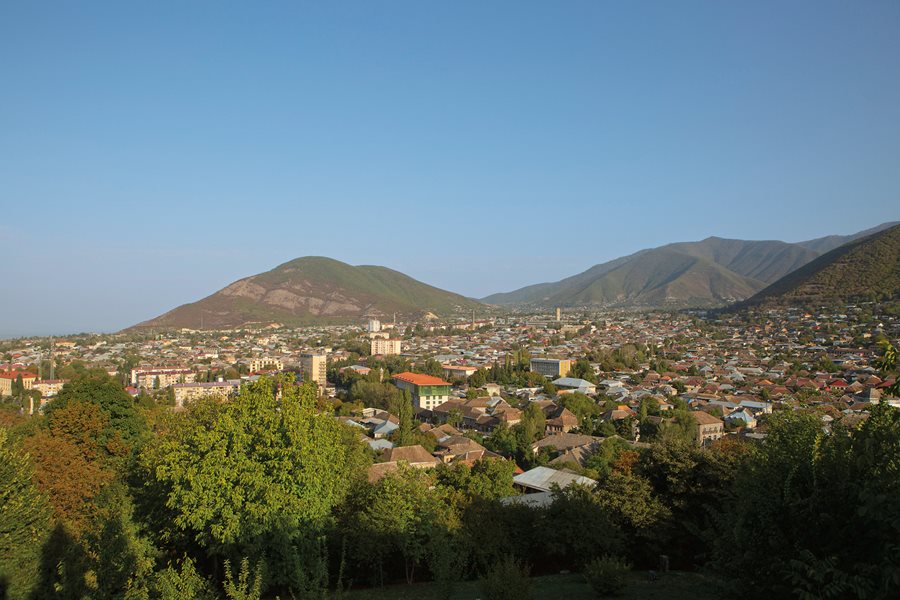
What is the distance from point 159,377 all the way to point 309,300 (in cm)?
9728

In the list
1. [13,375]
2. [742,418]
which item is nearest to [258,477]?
[742,418]

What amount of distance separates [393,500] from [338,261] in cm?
17247

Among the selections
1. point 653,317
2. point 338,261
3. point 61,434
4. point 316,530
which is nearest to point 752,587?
point 316,530

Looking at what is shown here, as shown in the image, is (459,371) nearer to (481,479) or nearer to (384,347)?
(384,347)

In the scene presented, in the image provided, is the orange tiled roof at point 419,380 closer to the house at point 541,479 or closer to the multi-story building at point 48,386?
the multi-story building at point 48,386

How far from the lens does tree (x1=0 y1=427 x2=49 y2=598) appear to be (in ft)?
24.9

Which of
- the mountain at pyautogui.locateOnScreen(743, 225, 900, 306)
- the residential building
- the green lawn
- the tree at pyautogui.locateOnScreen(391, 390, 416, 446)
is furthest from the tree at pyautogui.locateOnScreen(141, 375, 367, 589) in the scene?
the mountain at pyautogui.locateOnScreen(743, 225, 900, 306)

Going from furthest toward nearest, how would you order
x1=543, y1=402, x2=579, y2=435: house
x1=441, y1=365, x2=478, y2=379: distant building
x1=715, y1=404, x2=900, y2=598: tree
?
x1=441, y1=365, x2=478, y2=379: distant building < x1=543, y1=402, x2=579, y2=435: house < x1=715, y1=404, x2=900, y2=598: tree

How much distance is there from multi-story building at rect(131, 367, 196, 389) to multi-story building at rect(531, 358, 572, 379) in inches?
1158

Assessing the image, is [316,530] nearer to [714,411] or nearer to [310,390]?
[310,390]

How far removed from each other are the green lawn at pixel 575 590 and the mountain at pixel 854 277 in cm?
7020

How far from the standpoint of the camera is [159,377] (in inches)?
1912

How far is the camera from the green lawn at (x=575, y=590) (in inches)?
318

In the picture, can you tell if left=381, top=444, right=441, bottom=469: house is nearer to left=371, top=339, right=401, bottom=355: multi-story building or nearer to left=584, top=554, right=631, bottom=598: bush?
left=584, top=554, right=631, bottom=598: bush
